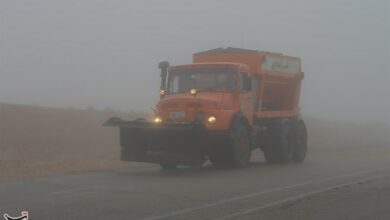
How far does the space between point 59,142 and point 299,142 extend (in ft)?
48.1

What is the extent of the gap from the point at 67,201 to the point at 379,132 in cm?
5237

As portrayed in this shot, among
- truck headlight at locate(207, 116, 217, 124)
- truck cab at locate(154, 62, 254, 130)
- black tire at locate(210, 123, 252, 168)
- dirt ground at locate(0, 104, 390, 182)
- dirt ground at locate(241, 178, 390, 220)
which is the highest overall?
truck cab at locate(154, 62, 254, 130)

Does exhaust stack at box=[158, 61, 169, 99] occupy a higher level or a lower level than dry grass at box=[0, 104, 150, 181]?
higher

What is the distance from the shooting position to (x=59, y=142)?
35.8 metres

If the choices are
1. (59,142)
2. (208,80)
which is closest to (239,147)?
(208,80)

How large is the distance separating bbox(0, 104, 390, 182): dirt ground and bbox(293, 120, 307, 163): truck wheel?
228 inches

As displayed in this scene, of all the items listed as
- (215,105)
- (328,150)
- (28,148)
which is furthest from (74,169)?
(328,150)

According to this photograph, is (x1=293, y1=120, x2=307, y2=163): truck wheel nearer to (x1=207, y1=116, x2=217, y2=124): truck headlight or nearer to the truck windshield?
the truck windshield

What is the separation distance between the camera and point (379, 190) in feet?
48.5

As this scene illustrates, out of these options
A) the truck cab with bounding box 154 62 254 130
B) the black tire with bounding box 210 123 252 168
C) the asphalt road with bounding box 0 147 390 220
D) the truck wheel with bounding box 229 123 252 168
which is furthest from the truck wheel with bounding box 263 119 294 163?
the asphalt road with bounding box 0 147 390 220

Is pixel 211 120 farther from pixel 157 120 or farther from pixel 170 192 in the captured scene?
pixel 170 192

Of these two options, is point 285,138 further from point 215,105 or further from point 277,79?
point 215,105

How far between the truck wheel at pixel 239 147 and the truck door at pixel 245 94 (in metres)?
0.60

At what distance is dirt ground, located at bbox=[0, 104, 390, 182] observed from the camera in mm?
21469
